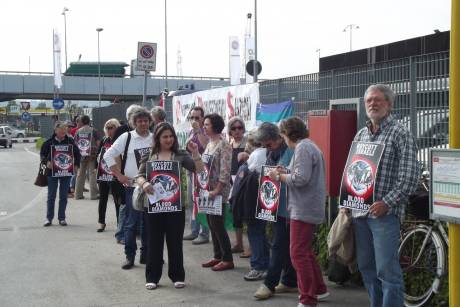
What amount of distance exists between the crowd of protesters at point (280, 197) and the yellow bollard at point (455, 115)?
2.84 feet

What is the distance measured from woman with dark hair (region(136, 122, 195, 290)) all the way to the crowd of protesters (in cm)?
1

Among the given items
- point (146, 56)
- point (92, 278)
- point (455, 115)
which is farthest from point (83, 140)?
point (455, 115)

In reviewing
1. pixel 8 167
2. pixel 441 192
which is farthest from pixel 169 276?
pixel 8 167

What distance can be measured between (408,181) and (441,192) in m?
0.72

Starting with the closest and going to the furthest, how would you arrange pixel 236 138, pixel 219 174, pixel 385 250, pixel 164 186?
1. pixel 385 250
2. pixel 164 186
3. pixel 219 174
4. pixel 236 138

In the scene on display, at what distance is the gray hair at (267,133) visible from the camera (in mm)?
6004

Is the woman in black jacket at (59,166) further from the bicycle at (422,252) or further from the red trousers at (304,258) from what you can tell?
the bicycle at (422,252)

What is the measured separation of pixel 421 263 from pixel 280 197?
1.48m

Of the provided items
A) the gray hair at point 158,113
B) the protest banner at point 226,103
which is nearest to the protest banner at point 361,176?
the gray hair at point 158,113

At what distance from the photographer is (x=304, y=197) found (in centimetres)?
542

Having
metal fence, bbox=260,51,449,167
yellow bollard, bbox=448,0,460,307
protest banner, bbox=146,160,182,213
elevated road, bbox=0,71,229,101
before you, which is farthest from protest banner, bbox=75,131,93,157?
elevated road, bbox=0,71,229,101

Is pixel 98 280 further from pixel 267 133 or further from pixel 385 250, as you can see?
pixel 385 250

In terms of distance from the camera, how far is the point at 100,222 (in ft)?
33.3

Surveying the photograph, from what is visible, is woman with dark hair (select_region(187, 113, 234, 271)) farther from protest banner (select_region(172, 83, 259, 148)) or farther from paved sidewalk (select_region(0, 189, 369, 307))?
protest banner (select_region(172, 83, 259, 148))
